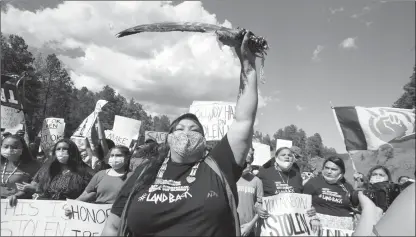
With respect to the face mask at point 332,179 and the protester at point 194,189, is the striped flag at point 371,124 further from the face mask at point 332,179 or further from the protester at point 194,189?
the protester at point 194,189

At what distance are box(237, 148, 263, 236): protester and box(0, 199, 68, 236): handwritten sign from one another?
2270mm

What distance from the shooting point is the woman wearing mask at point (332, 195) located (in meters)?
3.49

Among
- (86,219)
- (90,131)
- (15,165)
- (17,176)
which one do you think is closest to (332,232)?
(86,219)

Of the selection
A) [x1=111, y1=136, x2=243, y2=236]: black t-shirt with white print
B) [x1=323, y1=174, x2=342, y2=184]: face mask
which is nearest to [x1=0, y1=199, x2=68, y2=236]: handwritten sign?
[x1=111, y1=136, x2=243, y2=236]: black t-shirt with white print

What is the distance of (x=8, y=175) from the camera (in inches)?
149

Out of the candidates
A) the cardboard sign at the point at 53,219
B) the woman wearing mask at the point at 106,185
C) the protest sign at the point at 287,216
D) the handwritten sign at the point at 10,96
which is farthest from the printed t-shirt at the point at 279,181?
the handwritten sign at the point at 10,96

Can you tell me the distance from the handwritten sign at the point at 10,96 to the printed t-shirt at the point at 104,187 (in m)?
2.01

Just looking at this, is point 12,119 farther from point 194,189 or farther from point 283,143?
point 283,143

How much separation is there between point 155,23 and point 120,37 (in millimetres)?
321

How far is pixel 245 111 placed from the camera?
1.96 metres

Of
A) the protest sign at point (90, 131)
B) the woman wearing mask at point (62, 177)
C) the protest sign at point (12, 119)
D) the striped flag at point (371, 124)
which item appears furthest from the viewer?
the protest sign at point (90, 131)

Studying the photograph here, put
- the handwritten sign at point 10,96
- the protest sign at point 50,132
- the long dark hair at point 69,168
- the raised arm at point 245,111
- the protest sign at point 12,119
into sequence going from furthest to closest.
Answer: the protest sign at point 50,132 → the protest sign at point 12,119 → the handwritten sign at point 10,96 → the long dark hair at point 69,168 → the raised arm at point 245,111

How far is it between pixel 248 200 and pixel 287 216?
2.88ft

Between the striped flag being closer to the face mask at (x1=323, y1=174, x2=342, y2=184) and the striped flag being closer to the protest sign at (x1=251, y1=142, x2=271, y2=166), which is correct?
the face mask at (x1=323, y1=174, x2=342, y2=184)
